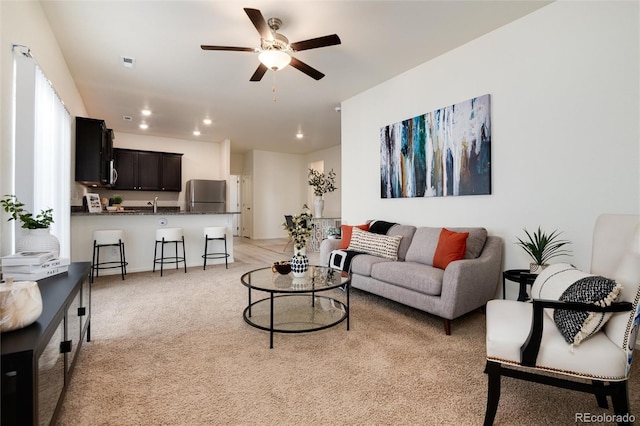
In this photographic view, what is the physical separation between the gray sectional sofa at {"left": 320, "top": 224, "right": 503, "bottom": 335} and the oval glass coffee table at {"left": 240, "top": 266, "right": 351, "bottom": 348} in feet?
1.50

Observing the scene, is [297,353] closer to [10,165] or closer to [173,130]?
[10,165]

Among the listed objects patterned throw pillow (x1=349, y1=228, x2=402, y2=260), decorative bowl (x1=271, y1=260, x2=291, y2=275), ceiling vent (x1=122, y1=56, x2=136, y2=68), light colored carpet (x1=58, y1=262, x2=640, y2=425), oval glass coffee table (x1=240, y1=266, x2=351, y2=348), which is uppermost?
ceiling vent (x1=122, y1=56, x2=136, y2=68)

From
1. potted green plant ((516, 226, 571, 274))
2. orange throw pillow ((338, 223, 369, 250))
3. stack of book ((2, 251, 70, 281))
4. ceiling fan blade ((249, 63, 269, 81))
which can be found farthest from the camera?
orange throw pillow ((338, 223, 369, 250))

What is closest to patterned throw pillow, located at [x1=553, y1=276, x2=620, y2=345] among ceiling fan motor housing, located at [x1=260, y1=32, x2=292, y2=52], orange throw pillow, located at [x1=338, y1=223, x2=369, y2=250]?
orange throw pillow, located at [x1=338, y1=223, x2=369, y2=250]

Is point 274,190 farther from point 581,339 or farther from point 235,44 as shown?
point 581,339

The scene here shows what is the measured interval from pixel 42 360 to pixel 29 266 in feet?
3.06

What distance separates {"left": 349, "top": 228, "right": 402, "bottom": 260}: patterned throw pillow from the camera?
3498mm

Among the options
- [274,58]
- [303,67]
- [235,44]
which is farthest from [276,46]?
[235,44]

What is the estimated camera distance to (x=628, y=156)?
2322 millimetres

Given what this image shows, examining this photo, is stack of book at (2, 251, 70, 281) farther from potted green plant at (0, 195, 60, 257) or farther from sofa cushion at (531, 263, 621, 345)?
sofa cushion at (531, 263, 621, 345)

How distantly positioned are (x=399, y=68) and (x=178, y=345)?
12.6 ft

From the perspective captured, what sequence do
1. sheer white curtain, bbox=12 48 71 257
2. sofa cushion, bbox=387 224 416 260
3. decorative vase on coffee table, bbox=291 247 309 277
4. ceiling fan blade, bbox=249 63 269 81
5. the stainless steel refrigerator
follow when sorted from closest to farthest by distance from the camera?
sheer white curtain, bbox=12 48 71 257 < decorative vase on coffee table, bbox=291 247 309 277 < ceiling fan blade, bbox=249 63 269 81 < sofa cushion, bbox=387 224 416 260 < the stainless steel refrigerator

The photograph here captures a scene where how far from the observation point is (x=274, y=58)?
2770 millimetres

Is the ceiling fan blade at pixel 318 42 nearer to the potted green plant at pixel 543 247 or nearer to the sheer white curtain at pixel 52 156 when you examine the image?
the sheer white curtain at pixel 52 156
